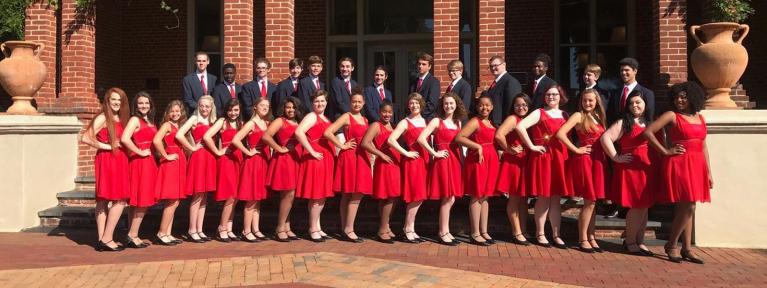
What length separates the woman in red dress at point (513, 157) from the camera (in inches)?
265

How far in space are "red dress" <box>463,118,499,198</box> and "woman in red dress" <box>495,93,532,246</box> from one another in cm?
7

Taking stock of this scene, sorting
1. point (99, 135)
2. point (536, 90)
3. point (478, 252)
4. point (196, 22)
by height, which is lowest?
point (478, 252)

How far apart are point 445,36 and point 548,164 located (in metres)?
3.16

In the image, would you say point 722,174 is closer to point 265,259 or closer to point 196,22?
point 265,259

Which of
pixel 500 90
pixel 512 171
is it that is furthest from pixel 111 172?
pixel 500 90

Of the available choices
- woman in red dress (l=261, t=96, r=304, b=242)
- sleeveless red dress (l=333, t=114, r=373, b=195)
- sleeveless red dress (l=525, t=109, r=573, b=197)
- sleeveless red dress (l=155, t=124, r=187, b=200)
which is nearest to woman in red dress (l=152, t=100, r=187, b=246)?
sleeveless red dress (l=155, t=124, r=187, b=200)

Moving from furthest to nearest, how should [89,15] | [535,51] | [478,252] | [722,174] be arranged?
[535,51] → [89,15] → [722,174] → [478,252]

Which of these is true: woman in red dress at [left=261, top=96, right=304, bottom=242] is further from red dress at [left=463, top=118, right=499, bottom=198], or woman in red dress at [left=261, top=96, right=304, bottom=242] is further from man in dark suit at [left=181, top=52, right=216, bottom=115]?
red dress at [left=463, top=118, right=499, bottom=198]

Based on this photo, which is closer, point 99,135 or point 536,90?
point 99,135

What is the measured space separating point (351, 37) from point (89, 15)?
15.8ft

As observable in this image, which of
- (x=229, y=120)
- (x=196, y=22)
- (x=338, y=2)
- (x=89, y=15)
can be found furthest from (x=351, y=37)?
(x=229, y=120)

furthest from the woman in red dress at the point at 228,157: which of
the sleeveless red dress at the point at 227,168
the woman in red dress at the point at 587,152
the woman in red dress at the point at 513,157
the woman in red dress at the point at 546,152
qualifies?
the woman in red dress at the point at 587,152

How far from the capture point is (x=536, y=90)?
7.42 metres

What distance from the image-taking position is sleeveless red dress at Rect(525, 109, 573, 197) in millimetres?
6676
